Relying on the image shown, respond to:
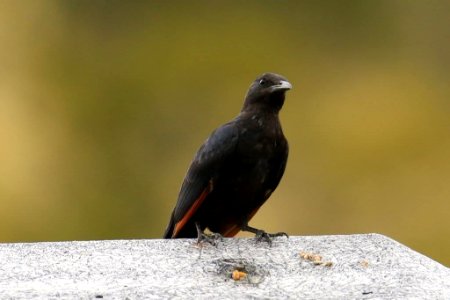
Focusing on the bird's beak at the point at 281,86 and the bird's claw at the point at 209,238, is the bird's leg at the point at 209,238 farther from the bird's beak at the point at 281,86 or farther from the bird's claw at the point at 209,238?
the bird's beak at the point at 281,86

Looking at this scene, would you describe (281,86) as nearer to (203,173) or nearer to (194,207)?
(203,173)

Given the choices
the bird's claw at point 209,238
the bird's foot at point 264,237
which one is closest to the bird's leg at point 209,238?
the bird's claw at point 209,238

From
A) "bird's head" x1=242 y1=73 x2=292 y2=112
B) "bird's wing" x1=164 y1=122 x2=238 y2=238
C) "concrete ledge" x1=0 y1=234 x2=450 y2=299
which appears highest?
"bird's head" x1=242 y1=73 x2=292 y2=112

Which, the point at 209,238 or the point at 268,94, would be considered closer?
the point at 209,238

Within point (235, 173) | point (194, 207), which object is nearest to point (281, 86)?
point (235, 173)

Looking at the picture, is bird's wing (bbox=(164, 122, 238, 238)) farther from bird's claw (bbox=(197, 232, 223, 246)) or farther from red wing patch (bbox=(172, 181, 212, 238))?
bird's claw (bbox=(197, 232, 223, 246))

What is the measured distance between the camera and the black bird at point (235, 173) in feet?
16.7

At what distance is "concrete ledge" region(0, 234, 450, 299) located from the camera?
378 centimetres

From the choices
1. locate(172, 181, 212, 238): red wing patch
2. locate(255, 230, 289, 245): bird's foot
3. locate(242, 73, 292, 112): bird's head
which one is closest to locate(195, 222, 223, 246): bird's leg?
locate(255, 230, 289, 245): bird's foot

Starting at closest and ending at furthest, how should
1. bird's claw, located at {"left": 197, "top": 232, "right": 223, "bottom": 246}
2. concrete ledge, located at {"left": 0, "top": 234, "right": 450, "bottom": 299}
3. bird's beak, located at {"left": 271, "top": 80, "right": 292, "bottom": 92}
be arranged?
1. concrete ledge, located at {"left": 0, "top": 234, "right": 450, "bottom": 299}
2. bird's claw, located at {"left": 197, "top": 232, "right": 223, "bottom": 246}
3. bird's beak, located at {"left": 271, "top": 80, "right": 292, "bottom": 92}

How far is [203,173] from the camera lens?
16.6 feet

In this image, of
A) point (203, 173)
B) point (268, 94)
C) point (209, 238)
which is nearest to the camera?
point (209, 238)

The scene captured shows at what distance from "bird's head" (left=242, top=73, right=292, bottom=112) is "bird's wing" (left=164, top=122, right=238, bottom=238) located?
27cm

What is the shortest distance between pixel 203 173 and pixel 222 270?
43.1 inches
